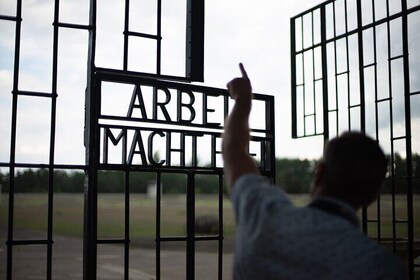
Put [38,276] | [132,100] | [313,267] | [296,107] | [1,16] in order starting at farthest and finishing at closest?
[38,276]
[296,107]
[132,100]
[1,16]
[313,267]

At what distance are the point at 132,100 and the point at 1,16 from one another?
3.28 ft

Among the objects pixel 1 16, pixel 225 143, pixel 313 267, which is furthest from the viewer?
pixel 1 16

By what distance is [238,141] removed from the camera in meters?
1.11

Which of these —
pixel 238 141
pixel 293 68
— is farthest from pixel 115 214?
pixel 238 141

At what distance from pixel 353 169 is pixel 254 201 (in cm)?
22

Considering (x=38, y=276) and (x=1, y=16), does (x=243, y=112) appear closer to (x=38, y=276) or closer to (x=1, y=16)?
(x=1, y=16)

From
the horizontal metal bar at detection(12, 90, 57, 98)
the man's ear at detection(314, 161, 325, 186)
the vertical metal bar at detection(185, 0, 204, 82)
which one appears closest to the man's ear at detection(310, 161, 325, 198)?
the man's ear at detection(314, 161, 325, 186)

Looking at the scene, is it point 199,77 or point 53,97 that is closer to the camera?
point 53,97

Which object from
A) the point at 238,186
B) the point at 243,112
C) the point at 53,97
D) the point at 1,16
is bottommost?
the point at 238,186

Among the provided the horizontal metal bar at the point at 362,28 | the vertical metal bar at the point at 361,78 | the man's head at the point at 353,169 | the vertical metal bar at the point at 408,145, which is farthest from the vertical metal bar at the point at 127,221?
the horizontal metal bar at the point at 362,28

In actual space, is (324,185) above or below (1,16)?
below

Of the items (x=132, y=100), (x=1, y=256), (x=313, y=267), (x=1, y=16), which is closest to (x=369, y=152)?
(x=313, y=267)

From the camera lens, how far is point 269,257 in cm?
98

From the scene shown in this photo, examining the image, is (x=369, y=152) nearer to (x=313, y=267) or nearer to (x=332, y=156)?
(x=332, y=156)
